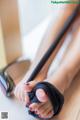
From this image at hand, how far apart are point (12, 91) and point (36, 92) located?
231mm

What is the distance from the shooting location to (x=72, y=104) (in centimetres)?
88

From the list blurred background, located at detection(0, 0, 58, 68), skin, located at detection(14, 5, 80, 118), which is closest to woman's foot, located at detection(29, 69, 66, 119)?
skin, located at detection(14, 5, 80, 118)

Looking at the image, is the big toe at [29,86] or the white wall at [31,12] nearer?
the big toe at [29,86]

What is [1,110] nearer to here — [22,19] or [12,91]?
[12,91]

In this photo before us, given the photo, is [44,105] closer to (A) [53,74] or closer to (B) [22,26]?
(A) [53,74]

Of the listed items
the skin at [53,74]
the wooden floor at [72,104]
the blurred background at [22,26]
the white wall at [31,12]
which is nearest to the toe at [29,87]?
the skin at [53,74]

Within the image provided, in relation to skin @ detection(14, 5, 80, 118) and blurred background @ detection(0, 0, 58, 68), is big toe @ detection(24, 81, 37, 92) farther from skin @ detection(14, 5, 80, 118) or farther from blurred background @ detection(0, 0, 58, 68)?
blurred background @ detection(0, 0, 58, 68)

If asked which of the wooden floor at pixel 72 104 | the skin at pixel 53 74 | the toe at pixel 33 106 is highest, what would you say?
the skin at pixel 53 74

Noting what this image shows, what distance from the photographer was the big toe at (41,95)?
2.44 feet

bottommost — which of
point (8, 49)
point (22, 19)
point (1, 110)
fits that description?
point (1, 110)

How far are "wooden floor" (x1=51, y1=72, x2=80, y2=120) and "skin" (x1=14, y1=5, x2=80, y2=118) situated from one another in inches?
1.5

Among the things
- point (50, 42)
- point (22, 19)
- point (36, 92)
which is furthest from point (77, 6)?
point (36, 92)

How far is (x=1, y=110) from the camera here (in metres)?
0.91

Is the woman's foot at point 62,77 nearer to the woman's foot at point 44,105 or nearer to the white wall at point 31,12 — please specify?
the woman's foot at point 44,105
